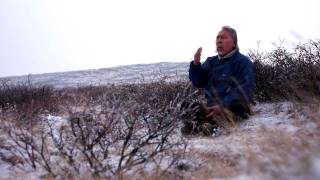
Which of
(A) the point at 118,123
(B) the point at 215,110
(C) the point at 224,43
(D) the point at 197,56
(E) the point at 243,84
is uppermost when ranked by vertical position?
(C) the point at 224,43

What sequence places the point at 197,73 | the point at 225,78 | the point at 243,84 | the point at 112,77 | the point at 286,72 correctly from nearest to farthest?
the point at 243,84 → the point at 225,78 → the point at 197,73 → the point at 286,72 → the point at 112,77

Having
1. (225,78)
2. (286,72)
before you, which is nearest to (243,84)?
(225,78)

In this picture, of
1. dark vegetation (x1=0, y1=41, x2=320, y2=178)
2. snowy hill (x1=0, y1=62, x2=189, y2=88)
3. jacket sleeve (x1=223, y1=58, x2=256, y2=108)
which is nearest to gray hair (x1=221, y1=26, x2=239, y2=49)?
jacket sleeve (x1=223, y1=58, x2=256, y2=108)

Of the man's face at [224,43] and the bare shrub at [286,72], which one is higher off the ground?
the man's face at [224,43]

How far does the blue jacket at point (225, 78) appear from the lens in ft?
18.6

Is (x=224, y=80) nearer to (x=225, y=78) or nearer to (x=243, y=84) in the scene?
(x=225, y=78)

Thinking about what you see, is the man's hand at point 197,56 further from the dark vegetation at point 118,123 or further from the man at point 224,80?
Answer: the dark vegetation at point 118,123

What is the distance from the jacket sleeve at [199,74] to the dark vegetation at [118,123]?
0.23 meters

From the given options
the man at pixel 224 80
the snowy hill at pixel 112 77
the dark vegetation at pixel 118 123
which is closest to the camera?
the dark vegetation at pixel 118 123

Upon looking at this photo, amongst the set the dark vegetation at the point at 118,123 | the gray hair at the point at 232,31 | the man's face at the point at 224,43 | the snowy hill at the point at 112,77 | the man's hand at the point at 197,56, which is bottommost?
the snowy hill at the point at 112,77

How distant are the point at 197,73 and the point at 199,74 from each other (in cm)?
4

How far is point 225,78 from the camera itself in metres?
5.90

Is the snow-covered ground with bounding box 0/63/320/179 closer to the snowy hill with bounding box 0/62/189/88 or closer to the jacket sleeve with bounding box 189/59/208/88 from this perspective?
the jacket sleeve with bounding box 189/59/208/88

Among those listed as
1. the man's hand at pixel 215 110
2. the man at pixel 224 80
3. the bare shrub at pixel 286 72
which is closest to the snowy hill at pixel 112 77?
the bare shrub at pixel 286 72
